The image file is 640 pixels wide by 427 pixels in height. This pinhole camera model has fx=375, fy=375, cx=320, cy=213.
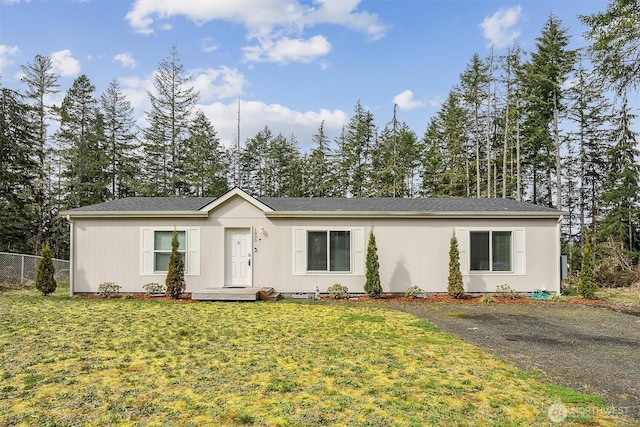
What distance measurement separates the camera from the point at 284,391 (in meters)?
3.81

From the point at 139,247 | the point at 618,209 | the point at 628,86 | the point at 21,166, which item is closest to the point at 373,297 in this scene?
the point at 139,247

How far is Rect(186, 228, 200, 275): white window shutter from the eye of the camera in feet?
37.6

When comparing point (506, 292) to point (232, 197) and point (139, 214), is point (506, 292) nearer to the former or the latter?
point (232, 197)

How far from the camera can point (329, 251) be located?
1147 cm

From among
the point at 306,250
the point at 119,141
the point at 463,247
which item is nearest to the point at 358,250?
the point at 306,250

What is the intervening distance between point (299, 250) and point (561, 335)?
6935 mm

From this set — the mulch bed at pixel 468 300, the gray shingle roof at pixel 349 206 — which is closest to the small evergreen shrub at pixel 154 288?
the gray shingle roof at pixel 349 206

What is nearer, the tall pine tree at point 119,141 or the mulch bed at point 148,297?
the mulch bed at point 148,297

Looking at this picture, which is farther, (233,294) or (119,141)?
(119,141)

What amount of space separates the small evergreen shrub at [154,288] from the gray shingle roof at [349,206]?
2.21m

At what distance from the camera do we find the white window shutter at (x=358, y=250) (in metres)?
11.4

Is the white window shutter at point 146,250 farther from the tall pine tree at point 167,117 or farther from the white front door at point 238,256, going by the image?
the tall pine tree at point 167,117

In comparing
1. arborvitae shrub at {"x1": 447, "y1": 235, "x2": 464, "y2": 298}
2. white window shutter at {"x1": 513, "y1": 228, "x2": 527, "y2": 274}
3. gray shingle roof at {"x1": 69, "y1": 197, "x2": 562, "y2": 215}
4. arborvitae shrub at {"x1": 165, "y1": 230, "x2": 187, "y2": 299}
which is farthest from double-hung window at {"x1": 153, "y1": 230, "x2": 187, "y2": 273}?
white window shutter at {"x1": 513, "y1": 228, "x2": 527, "y2": 274}

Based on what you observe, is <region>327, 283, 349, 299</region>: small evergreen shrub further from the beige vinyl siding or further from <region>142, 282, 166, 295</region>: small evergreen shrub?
<region>142, 282, 166, 295</region>: small evergreen shrub
